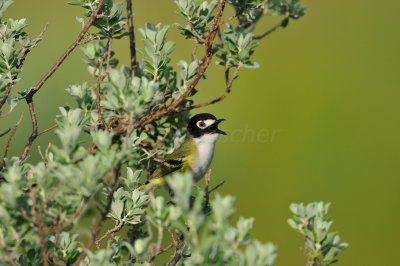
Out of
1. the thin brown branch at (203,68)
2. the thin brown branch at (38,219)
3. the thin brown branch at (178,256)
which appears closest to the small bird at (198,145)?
the thin brown branch at (203,68)

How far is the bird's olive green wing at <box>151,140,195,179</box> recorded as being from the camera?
6551mm

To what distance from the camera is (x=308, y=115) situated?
504 inches

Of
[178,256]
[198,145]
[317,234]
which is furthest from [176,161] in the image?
[317,234]

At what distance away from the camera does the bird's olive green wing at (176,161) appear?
21.5 ft

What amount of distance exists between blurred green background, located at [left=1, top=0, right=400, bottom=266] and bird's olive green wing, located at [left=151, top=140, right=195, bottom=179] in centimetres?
312

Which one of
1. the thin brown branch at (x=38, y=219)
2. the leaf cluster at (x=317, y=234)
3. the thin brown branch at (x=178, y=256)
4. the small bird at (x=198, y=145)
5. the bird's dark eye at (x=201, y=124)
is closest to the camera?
the thin brown branch at (x=38, y=219)

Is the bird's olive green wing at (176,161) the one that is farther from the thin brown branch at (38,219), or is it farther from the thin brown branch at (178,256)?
the thin brown branch at (38,219)

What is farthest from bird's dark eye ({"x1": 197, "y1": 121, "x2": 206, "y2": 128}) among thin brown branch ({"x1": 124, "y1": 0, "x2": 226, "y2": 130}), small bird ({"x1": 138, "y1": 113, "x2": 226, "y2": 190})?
thin brown branch ({"x1": 124, "y1": 0, "x2": 226, "y2": 130})

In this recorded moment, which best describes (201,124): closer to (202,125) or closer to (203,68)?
(202,125)

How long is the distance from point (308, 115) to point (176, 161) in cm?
620

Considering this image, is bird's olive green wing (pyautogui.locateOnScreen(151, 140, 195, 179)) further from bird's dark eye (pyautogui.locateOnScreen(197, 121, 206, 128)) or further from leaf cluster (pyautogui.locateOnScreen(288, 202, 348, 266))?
leaf cluster (pyautogui.locateOnScreen(288, 202, 348, 266))

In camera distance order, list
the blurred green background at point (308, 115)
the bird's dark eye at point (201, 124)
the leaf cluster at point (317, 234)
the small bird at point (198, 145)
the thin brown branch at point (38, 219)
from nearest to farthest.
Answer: the thin brown branch at point (38, 219), the leaf cluster at point (317, 234), the small bird at point (198, 145), the bird's dark eye at point (201, 124), the blurred green background at point (308, 115)

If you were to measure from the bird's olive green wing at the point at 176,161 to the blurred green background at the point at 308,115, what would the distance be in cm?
312

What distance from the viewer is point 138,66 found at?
5.89 metres
